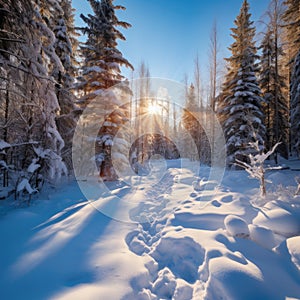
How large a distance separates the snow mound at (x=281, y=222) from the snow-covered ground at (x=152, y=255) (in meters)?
0.02

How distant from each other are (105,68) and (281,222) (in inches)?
427

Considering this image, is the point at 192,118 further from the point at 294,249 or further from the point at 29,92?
the point at 294,249

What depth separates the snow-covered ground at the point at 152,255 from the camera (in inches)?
76.9

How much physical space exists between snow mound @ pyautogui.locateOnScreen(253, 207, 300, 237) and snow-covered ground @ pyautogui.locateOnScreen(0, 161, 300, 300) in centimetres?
2

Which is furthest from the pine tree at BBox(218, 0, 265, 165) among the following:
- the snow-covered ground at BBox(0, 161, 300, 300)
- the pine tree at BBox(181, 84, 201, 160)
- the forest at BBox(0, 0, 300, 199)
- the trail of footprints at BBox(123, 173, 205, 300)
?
the pine tree at BBox(181, 84, 201, 160)

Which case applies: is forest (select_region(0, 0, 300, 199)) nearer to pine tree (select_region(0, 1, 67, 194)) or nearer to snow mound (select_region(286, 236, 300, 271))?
pine tree (select_region(0, 1, 67, 194))

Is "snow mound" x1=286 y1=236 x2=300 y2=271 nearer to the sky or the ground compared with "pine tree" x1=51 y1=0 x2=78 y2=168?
nearer to the ground

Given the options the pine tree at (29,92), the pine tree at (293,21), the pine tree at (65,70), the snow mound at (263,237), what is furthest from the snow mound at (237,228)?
the pine tree at (293,21)

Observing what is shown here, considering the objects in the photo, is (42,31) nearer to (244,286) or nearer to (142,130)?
(244,286)

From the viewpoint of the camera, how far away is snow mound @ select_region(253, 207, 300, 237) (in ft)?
9.64

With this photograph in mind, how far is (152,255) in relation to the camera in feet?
9.53

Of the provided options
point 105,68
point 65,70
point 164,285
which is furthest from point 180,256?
point 65,70

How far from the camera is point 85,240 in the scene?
3170 millimetres

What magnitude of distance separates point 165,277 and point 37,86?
255 inches
